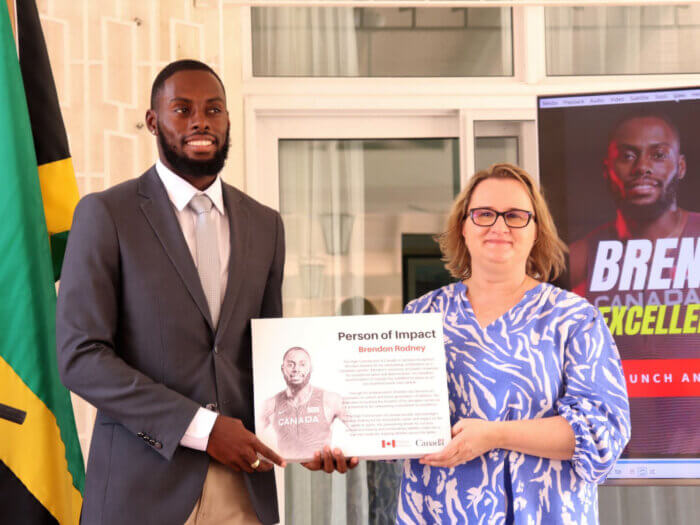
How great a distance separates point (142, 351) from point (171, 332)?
8 cm

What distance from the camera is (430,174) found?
379cm

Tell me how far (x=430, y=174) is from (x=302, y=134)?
2.05 feet

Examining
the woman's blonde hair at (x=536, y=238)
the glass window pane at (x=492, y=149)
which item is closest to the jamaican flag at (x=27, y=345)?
the woman's blonde hair at (x=536, y=238)

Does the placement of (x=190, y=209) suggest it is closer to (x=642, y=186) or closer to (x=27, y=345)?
(x=27, y=345)

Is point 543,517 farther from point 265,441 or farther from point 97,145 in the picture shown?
point 97,145

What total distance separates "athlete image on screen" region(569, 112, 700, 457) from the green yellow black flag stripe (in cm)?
184

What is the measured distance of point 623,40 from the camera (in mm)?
3811

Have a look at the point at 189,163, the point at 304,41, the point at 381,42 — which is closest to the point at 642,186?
the point at 381,42

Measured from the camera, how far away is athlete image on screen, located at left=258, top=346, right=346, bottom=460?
196 cm

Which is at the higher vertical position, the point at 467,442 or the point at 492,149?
the point at 492,149

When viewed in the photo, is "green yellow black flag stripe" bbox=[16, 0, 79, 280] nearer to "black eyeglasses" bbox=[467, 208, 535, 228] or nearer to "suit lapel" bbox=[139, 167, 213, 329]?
"suit lapel" bbox=[139, 167, 213, 329]

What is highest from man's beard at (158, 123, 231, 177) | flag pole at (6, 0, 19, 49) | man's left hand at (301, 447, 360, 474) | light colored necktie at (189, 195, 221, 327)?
flag pole at (6, 0, 19, 49)

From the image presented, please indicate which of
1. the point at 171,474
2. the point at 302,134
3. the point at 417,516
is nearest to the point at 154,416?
the point at 171,474

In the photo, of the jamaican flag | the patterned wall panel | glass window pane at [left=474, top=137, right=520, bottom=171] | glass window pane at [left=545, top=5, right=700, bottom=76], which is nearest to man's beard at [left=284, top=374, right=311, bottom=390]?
the jamaican flag
